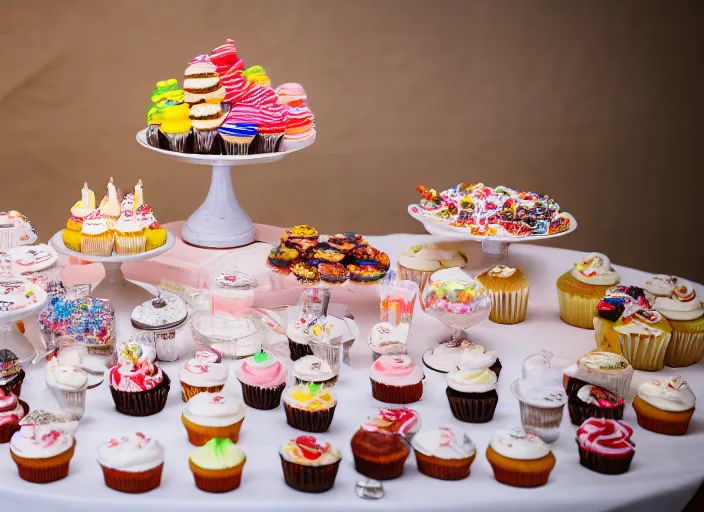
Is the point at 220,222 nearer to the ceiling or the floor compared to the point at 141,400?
nearer to the ceiling

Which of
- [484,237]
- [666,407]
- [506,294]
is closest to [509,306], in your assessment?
[506,294]

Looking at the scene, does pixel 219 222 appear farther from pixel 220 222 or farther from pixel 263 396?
pixel 263 396

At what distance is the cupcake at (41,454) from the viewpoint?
8.98 ft

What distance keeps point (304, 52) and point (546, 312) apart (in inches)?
134

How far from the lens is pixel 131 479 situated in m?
2.71

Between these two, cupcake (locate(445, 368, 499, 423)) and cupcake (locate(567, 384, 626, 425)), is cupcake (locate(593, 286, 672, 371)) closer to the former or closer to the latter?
cupcake (locate(567, 384, 626, 425))

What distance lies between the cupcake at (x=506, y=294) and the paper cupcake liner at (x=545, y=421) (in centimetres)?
91

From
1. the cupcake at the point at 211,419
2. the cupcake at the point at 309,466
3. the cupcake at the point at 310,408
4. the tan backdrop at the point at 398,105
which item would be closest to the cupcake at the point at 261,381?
the cupcake at the point at 310,408

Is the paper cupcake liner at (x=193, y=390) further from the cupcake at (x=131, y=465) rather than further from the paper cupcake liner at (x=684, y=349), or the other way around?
the paper cupcake liner at (x=684, y=349)

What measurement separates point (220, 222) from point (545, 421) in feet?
6.42

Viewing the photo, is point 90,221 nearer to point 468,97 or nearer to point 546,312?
point 546,312

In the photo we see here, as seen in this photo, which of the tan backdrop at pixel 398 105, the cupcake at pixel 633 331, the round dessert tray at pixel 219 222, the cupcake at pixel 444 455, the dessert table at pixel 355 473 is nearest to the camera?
the dessert table at pixel 355 473

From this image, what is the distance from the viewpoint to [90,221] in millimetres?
3906

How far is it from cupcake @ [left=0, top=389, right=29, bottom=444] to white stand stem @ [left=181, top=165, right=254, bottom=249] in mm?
1462
